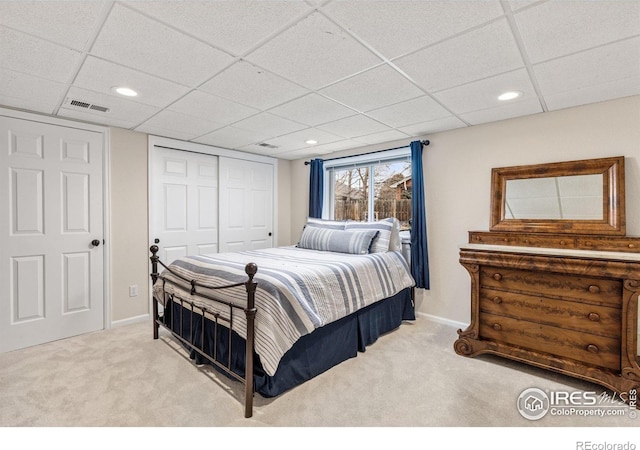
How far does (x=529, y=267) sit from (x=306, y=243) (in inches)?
91.8

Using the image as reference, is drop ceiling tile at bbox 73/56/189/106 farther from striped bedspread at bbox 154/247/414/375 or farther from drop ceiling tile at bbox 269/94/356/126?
striped bedspread at bbox 154/247/414/375

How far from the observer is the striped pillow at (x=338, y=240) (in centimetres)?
337

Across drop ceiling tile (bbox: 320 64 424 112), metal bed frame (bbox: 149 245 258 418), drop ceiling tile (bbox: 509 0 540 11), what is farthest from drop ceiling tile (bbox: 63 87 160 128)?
drop ceiling tile (bbox: 509 0 540 11)

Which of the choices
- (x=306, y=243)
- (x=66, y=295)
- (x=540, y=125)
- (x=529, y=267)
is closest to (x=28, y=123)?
(x=66, y=295)

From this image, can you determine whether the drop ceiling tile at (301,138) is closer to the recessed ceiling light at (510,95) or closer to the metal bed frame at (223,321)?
the recessed ceiling light at (510,95)

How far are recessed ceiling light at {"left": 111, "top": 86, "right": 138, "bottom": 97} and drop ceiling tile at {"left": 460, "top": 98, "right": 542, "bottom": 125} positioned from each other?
2.79 m

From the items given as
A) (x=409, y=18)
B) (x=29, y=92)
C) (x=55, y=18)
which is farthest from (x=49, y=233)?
(x=409, y=18)

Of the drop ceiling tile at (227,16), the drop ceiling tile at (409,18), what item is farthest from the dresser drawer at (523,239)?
the drop ceiling tile at (227,16)

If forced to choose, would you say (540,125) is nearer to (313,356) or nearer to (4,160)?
(313,356)

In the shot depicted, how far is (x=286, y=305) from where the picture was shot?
6.77 feet

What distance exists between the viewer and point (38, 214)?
2.86 metres

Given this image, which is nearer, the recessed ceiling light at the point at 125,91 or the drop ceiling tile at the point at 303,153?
the recessed ceiling light at the point at 125,91

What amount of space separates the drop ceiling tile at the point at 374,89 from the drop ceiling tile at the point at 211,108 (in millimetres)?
827
